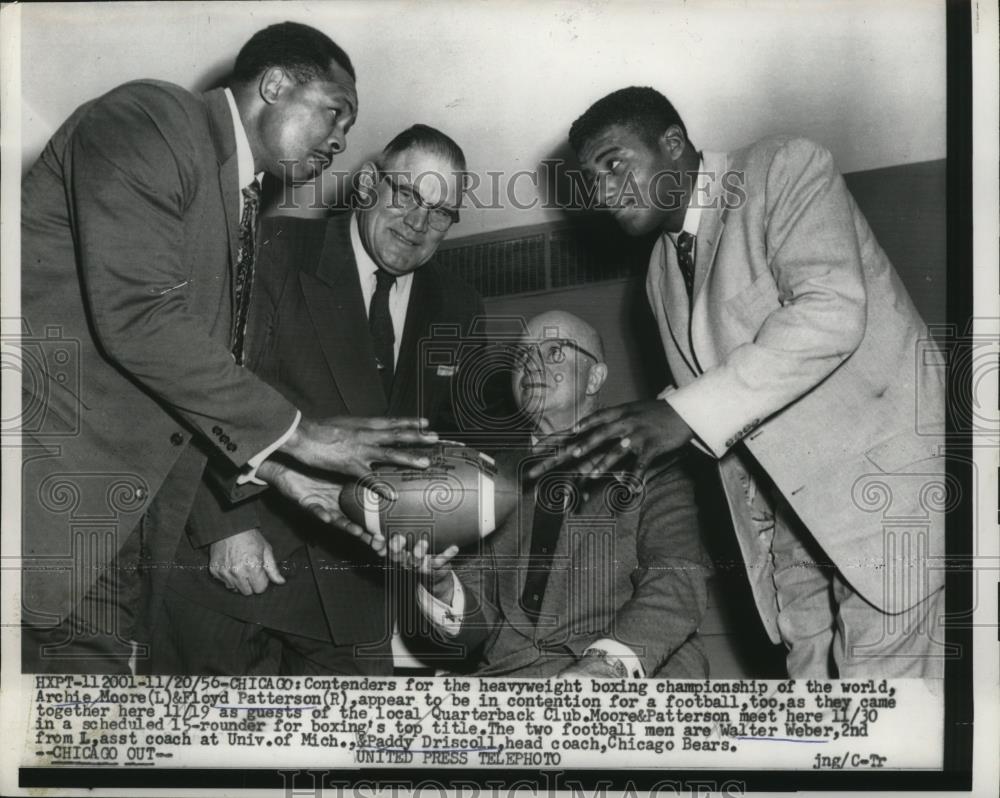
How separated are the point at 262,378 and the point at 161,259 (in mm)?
357

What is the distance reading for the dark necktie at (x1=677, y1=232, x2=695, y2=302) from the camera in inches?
105

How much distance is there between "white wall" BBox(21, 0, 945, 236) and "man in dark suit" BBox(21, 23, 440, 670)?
0.26 feet

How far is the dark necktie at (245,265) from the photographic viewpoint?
8.64ft

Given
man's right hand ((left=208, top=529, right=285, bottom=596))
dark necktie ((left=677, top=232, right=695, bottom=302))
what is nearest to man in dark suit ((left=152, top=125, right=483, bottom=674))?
man's right hand ((left=208, top=529, right=285, bottom=596))

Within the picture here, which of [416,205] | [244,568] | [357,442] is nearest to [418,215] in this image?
[416,205]

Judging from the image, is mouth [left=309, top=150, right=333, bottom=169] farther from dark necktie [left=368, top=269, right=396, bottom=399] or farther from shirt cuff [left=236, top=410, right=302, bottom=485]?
shirt cuff [left=236, top=410, right=302, bottom=485]

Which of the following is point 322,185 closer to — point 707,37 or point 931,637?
point 707,37

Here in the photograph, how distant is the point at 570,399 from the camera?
2.64 metres

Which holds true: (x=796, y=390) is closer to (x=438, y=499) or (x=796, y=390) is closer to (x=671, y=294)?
(x=671, y=294)

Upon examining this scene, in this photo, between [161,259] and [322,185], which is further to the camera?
[322,185]

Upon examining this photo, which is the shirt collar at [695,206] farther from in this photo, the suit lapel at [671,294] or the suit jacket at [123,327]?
the suit jacket at [123,327]

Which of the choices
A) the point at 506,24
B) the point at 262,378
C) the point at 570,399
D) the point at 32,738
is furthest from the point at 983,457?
the point at 32,738

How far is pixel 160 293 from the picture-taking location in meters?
2.56
